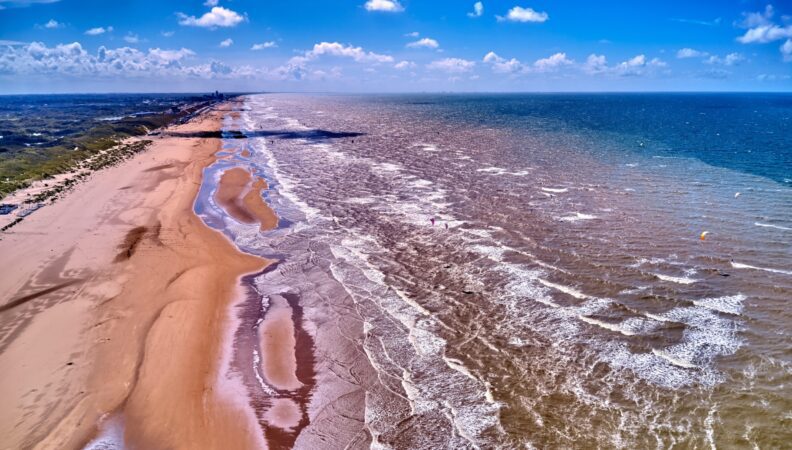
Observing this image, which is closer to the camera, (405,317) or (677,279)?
(405,317)

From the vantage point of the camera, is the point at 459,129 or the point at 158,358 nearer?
the point at 158,358

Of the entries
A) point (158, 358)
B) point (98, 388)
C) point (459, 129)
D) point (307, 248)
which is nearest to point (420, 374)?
point (158, 358)

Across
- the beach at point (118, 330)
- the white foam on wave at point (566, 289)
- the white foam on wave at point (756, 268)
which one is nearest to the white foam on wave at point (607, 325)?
the white foam on wave at point (566, 289)

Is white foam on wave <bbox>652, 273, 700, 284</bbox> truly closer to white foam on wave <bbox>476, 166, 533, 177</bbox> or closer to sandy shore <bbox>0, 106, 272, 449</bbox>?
sandy shore <bbox>0, 106, 272, 449</bbox>

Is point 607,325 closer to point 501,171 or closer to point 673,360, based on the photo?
point 673,360

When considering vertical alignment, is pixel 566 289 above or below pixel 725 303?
below

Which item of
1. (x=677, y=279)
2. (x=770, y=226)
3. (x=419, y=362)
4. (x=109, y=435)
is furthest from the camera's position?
(x=770, y=226)

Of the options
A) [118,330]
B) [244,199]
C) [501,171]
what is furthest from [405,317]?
[501,171]

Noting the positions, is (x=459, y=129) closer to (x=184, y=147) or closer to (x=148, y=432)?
(x=184, y=147)
